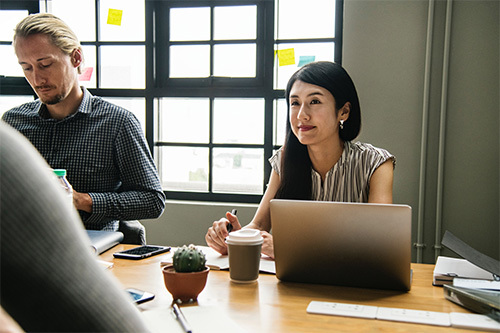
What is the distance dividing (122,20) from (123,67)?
319 mm

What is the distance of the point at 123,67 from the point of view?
322cm

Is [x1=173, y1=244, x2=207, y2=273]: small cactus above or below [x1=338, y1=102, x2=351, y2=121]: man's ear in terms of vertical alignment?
below

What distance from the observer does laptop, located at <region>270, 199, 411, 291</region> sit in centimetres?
103

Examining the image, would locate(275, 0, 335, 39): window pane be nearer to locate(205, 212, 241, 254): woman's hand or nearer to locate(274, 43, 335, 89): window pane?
locate(274, 43, 335, 89): window pane

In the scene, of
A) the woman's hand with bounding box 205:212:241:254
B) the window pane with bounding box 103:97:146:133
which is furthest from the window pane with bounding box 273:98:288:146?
the woman's hand with bounding box 205:212:241:254

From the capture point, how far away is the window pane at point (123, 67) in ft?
10.4

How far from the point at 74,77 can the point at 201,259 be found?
1.26 m

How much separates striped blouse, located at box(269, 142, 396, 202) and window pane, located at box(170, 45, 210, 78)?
1.56 m

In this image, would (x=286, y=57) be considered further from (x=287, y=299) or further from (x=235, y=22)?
(x=287, y=299)

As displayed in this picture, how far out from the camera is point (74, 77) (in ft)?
6.34

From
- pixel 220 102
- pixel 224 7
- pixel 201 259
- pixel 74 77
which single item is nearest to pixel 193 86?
pixel 220 102

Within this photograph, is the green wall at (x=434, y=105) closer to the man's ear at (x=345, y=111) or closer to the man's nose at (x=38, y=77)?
the man's ear at (x=345, y=111)

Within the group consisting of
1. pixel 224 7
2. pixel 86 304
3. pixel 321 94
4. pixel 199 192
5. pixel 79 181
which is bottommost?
pixel 199 192

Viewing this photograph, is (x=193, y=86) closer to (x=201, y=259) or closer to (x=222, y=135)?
(x=222, y=135)
